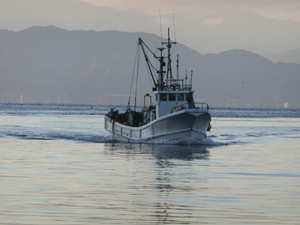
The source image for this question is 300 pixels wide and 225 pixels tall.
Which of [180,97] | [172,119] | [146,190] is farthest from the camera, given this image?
[180,97]

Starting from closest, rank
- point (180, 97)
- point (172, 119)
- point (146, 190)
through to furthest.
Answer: point (146, 190)
point (172, 119)
point (180, 97)

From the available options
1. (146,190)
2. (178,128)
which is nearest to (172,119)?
(178,128)

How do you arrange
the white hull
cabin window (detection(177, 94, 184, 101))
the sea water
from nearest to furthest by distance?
the sea water < the white hull < cabin window (detection(177, 94, 184, 101))

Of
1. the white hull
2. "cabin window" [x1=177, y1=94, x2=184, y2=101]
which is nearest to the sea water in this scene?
the white hull

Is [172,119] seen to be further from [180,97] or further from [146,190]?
[146,190]

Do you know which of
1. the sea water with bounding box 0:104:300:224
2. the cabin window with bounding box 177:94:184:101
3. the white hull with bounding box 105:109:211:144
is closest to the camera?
the sea water with bounding box 0:104:300:224

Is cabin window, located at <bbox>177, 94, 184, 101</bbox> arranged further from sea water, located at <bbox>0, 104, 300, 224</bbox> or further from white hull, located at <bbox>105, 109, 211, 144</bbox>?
sea water, located at <bbox>0, 104, 300, 224</bbox>

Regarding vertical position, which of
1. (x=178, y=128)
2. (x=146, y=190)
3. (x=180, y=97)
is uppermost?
(x=180, y=97)

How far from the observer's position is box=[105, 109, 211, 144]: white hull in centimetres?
5984

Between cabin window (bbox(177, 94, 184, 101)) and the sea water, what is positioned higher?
cabin window (bbox(177, 94, 184, 101))

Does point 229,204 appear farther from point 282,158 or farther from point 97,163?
point 282,158

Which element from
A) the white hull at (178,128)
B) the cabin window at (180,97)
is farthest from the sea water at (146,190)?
the cabin window at (180,97)

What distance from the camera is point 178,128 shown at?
60.9 meters

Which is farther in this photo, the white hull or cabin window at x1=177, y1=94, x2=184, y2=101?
cabin window at x1=177, y1=94, x2=184, y2=101
